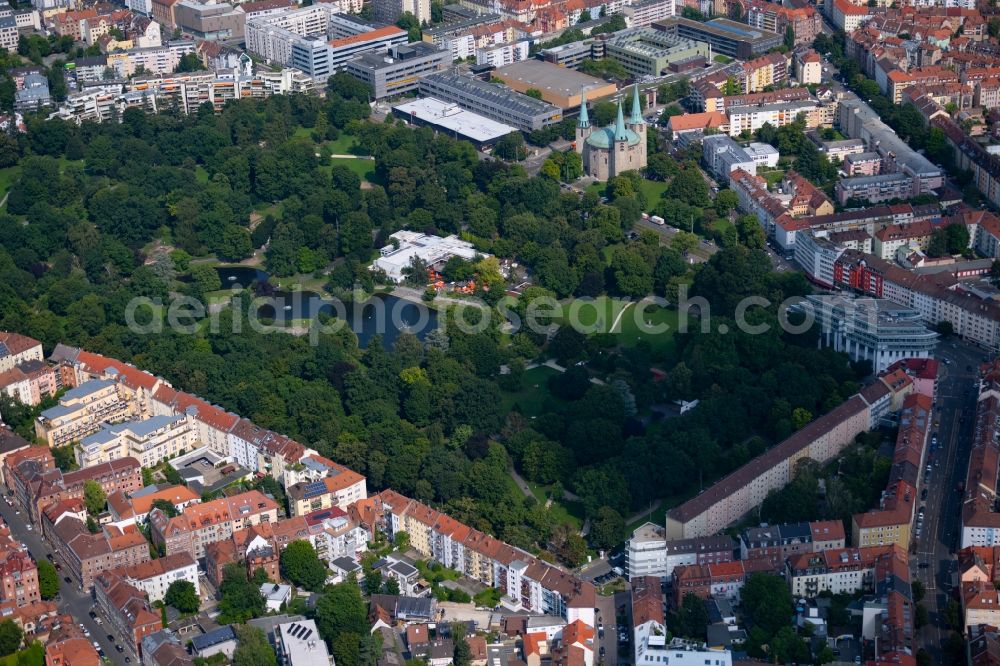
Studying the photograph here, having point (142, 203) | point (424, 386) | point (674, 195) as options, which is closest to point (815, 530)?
point (424, 386)

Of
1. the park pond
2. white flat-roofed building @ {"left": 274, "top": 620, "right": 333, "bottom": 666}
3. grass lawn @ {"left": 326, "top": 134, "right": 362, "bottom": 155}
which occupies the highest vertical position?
white flat-roofed building @ {"left": 274, "top": 620, "right": 333, "bottom": 666}

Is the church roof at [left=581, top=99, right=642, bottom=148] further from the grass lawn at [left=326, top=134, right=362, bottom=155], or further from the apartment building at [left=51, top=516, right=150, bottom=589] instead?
the apartment building at [left=51, top=516, right=150, bottom=589]

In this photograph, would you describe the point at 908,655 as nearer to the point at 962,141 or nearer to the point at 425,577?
the point at 425,577

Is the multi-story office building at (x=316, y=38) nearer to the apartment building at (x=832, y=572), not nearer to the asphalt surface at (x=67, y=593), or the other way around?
the asphalt surface at (x=67, y=593)

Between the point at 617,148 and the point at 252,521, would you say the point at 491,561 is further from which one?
the point at 617,148

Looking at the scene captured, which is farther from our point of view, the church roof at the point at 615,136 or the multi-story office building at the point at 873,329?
the church roof at the point at 615,136

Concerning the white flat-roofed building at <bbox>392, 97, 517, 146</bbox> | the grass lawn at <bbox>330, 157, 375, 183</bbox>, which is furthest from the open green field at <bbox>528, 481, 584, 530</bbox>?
the white flat-roofed building at <bbox>392, 97, 517, 146</bbox>

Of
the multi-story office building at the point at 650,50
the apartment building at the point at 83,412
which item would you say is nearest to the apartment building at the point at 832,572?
the apartment building at the point at 83,412
